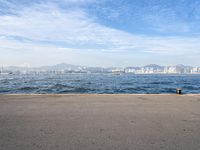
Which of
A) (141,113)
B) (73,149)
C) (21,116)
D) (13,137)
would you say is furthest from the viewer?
(141,113)

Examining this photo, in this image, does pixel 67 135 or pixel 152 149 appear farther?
pixel 67 135

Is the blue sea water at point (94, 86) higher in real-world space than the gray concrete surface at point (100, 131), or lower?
lower

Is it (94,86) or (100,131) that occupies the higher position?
(100,131)

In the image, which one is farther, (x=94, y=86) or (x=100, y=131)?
A: (x=94, y=86)

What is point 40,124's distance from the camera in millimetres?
6676

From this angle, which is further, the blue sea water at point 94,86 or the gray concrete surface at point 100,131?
the blue sea water at point 94,86

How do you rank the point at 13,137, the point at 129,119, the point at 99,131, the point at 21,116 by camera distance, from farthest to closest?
the point at 21,116
the point at 129,119
the point at 99,131
the point at 13,137

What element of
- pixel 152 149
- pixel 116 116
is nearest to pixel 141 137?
pixel 152 149

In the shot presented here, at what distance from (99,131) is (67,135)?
884 millimetres

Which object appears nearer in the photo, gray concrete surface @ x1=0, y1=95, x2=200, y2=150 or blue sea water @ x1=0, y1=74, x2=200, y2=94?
gray concrete surface @ x1=0, y1=95, x2=200, y2=150

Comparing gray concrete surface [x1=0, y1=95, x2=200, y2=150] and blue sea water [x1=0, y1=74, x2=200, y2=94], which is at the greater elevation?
gray concrete surface [x1=0, y1=95, x2=200, y2=150]

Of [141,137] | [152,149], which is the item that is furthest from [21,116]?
[152,149]

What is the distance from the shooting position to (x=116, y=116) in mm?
7918

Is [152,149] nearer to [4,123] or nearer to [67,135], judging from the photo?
[67,135]
